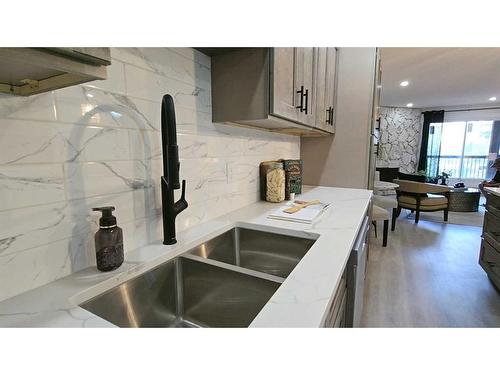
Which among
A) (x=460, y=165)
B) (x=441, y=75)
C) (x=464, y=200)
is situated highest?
(x=441, y=75)

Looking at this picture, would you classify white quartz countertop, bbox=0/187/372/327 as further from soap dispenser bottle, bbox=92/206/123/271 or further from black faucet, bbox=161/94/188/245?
black faucet, bbox=161/94/188/245

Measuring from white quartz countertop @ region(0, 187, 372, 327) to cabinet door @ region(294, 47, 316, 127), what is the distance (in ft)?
2.30

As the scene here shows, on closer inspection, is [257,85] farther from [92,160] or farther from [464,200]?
[464,200]

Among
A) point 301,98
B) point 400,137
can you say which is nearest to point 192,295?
point 301,98

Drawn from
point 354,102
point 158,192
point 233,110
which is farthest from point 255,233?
point 354,102

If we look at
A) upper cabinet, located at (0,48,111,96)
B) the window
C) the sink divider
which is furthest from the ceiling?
upper cabinet, located at (0,48,111,96)

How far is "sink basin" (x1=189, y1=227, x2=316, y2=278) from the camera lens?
1078 millimetres

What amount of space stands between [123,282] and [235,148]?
89 cm

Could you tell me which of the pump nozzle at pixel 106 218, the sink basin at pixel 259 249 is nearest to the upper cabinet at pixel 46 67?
the pump nozzle at pixel 106 218

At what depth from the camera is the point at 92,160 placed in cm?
73

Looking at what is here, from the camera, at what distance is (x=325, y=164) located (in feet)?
7.82

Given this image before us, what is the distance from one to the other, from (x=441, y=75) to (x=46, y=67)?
5.24 metres

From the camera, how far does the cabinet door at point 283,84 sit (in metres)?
1.12

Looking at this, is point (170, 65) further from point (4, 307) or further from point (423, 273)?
point (423, 273)
